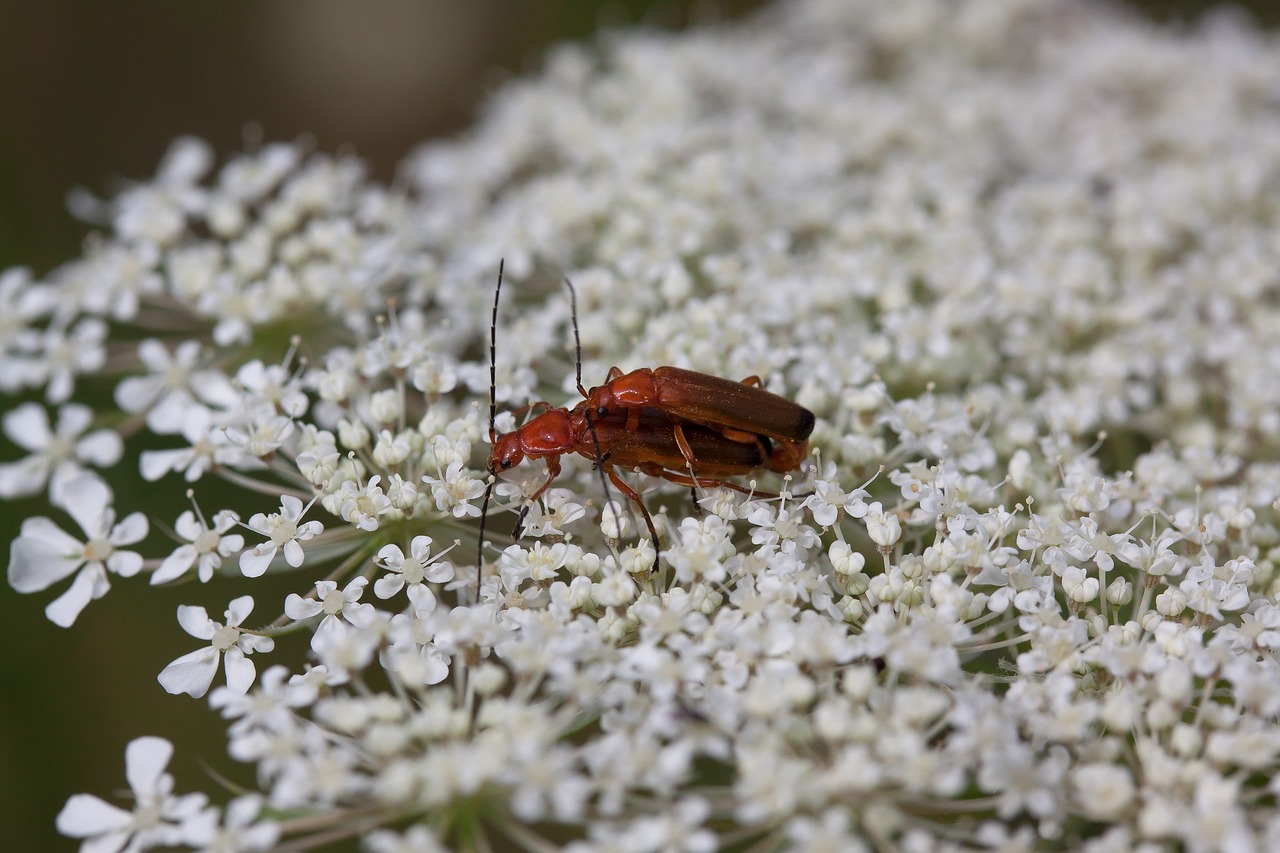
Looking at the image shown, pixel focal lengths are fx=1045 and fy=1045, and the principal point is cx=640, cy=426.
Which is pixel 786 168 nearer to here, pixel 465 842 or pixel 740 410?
pixel 740 410

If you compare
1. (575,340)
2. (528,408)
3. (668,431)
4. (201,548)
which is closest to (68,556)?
(201,548)

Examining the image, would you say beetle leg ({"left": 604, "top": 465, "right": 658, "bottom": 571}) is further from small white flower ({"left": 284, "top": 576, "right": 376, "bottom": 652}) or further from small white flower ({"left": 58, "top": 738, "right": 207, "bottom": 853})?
small white flower ({"left": 58, "top": 738, "right": 207, "bottom": 853})

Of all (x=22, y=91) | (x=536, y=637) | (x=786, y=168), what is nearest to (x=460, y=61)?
(x=22, y=91)

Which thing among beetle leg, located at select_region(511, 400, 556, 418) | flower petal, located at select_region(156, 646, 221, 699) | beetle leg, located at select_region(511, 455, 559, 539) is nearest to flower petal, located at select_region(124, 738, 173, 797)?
flower petal, located at select_region(156, 646, 221, 699)

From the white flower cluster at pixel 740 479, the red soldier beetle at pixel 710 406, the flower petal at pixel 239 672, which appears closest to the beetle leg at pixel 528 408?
the white flower cluster at pixel 740 479

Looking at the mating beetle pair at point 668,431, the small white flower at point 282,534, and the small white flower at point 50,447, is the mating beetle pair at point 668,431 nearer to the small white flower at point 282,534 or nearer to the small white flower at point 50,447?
the small white flower at point 282,534
